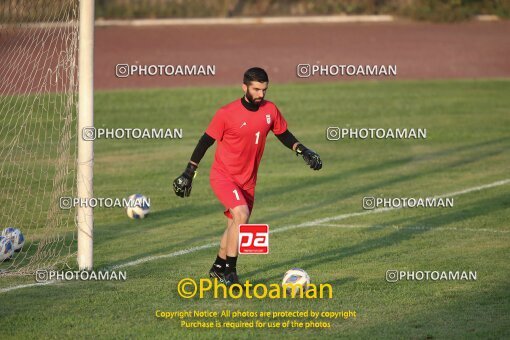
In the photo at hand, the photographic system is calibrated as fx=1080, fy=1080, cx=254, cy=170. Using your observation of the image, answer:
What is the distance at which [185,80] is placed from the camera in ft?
96.3

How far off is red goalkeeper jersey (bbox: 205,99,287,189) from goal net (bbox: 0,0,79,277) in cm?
211

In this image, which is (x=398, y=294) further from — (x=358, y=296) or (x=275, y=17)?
(x=275, y=17)

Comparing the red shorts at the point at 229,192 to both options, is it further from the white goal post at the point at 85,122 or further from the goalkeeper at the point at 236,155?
the white goal post at the point at 85,122

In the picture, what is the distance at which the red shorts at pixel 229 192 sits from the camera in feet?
36.2

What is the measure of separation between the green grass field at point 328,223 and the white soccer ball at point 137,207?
148 millimetres

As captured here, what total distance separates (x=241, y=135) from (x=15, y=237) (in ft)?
11.0

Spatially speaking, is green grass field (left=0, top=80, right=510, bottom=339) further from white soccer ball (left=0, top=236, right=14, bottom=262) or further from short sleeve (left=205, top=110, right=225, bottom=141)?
short sleeve (left=205, top=110, right=225, bottom=141)

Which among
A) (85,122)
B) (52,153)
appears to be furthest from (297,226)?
(52,153)

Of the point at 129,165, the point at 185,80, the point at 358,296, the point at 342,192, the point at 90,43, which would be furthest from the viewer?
the point at 185,80

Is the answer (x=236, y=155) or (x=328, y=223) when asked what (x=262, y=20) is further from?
(x=236, y=155)

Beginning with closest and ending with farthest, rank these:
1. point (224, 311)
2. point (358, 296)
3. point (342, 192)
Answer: point (224, 311)
point (358, 296)
point (342, 192)

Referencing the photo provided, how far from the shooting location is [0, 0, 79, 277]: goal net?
1242 cm

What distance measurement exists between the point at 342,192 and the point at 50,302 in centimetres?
763

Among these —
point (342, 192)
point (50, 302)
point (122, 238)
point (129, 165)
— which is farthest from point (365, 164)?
point (50, 302)
